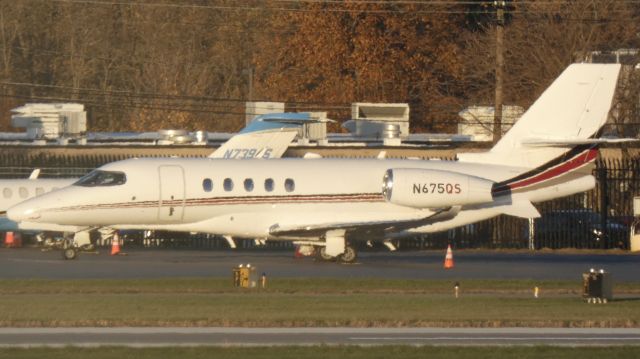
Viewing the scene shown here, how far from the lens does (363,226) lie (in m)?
34.2

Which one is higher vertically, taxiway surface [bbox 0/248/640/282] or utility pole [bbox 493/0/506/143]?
utility pole [bbox 493/0/506/143]

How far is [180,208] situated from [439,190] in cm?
653

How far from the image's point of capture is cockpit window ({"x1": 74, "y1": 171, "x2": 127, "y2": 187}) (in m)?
34.1

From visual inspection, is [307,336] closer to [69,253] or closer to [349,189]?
[349,189]

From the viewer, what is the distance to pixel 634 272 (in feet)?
107

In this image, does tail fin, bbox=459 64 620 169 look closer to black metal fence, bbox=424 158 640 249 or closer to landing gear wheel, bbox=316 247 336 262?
landing gear wheel, bbox=316 247 336 262

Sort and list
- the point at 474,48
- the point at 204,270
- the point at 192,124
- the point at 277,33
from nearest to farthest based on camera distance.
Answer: the point at 204,270, the point at 474,48, the point at 277,33, the point at 192,124

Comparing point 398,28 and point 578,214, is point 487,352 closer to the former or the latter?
point 578,214

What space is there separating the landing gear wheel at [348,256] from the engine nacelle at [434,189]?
69.7 inches

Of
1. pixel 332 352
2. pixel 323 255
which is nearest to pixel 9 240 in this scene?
pixel 323 255

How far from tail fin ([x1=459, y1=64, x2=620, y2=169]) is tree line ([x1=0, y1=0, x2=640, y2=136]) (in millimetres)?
11572

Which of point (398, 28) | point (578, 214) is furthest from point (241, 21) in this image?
point (578, 214)

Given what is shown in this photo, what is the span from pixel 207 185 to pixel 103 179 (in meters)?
2.62

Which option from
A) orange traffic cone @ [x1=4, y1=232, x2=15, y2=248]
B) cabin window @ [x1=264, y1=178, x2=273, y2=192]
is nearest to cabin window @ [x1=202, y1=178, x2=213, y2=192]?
cabin window @ [x1=264, y1=178, x2=273, y2=192]
